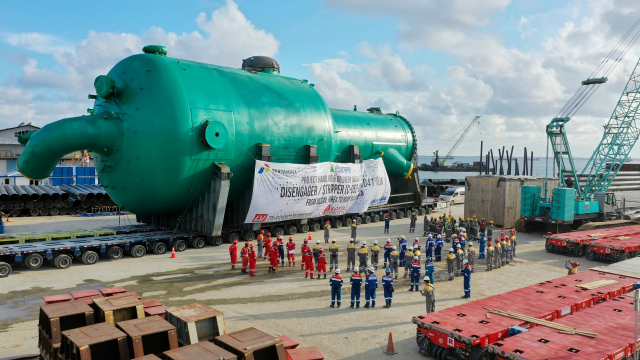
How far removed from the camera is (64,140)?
60.6ft

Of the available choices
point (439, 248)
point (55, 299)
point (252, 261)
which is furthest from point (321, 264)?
point (55, 299)

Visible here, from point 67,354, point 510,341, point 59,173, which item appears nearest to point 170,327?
point 67,354

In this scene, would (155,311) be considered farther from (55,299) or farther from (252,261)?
(252,261)

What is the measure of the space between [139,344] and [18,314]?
23.8ft

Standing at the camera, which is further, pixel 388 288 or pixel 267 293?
pixel 267 293

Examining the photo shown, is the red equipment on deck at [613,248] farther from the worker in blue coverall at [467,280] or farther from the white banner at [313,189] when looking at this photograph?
the white banner at [313,189]

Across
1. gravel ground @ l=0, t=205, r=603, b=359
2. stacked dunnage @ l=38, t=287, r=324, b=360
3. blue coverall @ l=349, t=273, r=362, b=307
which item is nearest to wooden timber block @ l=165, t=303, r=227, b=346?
stacked dunnage @ l=38, t=287, r=324, b=360

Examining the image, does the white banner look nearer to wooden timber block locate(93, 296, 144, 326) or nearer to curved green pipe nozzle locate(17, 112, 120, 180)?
curved green pipe nozzle locate(17, 112, 120, 180)

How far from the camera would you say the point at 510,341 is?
9.29 metres

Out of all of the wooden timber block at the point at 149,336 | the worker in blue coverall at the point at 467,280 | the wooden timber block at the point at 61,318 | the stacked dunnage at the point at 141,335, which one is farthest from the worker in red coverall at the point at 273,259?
the wooden timber block at the point at 149,336

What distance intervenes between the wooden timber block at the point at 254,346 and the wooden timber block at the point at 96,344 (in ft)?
5.80

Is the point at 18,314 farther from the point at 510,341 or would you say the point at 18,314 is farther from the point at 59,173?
the point at 59,173

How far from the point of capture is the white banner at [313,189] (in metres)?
23.4

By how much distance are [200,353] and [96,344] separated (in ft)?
6.57
